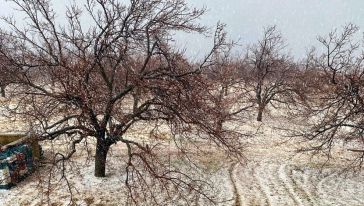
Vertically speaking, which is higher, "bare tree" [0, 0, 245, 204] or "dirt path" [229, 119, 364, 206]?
"bare tree" [0, 0, 245, 204]

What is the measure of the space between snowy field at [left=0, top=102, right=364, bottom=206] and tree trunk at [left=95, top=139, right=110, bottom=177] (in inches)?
13.4

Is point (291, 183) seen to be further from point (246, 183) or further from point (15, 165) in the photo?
point (15, 165)

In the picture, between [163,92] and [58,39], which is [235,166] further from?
[58,39]

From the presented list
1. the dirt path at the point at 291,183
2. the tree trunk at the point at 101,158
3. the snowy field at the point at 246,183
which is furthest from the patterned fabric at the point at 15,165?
the dirt path at the point at 291,183

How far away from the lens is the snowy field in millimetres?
14922

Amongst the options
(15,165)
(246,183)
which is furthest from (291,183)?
(15,165)

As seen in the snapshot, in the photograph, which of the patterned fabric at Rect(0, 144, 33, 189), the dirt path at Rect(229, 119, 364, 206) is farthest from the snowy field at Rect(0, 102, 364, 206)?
the patterned fabric at Rect(0, 144, 33, 189)

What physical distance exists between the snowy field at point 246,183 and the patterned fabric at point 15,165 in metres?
0.33

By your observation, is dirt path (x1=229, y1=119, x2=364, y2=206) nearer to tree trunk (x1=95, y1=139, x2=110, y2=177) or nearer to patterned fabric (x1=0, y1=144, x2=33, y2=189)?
tree trunk (x1=95, y1=139, x2=110, y2=177)

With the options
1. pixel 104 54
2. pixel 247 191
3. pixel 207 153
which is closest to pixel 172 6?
pixel 104 54

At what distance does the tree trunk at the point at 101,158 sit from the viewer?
16.3 m

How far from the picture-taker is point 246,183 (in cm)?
1728

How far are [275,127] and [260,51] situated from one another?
829 cm

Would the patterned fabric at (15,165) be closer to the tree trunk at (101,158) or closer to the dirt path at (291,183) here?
the tree trunk at (101,158)
